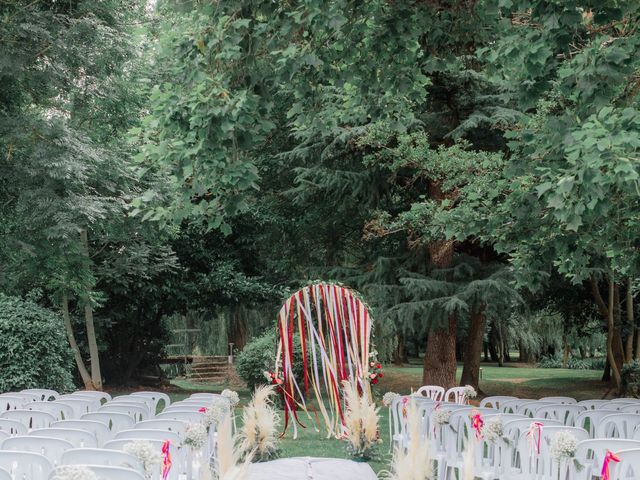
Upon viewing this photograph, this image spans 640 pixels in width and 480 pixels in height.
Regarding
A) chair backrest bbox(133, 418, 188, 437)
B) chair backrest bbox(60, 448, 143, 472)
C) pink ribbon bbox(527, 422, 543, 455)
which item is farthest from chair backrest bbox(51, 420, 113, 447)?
pink ribbon bbox(527, 422, 543, 455)

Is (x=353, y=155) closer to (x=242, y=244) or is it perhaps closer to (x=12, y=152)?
(x=242, y=244)

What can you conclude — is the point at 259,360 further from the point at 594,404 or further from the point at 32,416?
the point at 32,416

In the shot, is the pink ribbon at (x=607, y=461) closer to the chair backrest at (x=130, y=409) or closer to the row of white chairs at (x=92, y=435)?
the row of white chairs at (x=92, y=435)

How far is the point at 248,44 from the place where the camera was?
718 centimetres

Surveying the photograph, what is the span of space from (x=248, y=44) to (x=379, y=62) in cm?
160

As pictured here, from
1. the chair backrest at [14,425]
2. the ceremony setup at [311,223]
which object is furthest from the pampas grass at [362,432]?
the chair backrest at [14,425]

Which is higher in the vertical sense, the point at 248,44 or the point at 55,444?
the point at 248,44

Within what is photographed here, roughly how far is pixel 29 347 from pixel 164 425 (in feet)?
24.2

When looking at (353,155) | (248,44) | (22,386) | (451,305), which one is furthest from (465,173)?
(22,386)

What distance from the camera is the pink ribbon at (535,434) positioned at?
5.76m

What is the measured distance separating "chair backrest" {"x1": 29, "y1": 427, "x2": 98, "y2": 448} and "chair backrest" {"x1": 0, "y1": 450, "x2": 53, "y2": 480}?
0.79 metres

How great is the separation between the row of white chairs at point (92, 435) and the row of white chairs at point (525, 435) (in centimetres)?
168

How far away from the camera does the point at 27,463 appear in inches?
173

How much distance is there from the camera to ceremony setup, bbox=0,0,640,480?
236 inches
